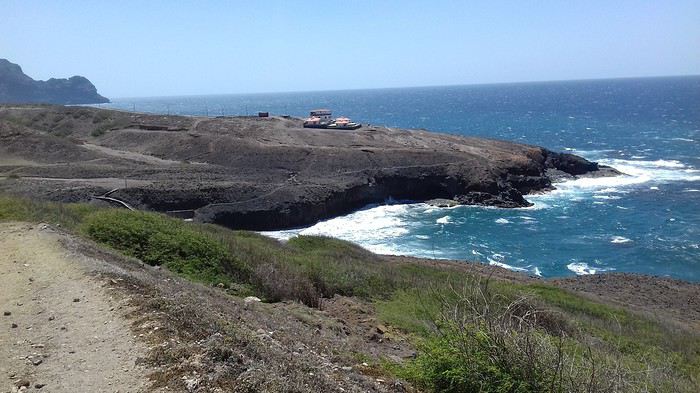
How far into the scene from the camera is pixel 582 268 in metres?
33.4

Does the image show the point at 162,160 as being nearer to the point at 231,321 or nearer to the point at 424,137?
the point at 424,137

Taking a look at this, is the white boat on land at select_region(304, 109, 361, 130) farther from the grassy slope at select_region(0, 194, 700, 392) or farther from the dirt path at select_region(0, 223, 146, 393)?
the dirt path at select_region(0, 223, 146, 393)

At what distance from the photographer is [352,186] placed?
48938 mm

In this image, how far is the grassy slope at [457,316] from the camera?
6.72m

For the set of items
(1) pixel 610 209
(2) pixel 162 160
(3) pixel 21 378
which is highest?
(3) pixel 21 378

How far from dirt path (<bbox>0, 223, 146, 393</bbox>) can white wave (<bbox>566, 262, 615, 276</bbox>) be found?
29.0 m

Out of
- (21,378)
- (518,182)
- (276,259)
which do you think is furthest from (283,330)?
(518,182)

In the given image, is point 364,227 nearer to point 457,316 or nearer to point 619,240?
point 619,240

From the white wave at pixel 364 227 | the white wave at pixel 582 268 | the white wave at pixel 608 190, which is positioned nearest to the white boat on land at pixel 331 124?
the white wave at pixel 364 227

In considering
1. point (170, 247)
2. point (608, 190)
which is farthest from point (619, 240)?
point (170, 247)

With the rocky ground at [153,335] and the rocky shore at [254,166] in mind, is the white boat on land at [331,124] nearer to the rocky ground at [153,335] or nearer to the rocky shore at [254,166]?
the rocky shore at [254,166]

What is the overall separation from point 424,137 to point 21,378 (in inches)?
2546

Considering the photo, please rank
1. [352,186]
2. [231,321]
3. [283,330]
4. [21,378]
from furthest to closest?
[352,186] < [283,330] < [231,321] < [21,378]

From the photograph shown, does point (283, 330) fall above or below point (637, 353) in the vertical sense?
above
